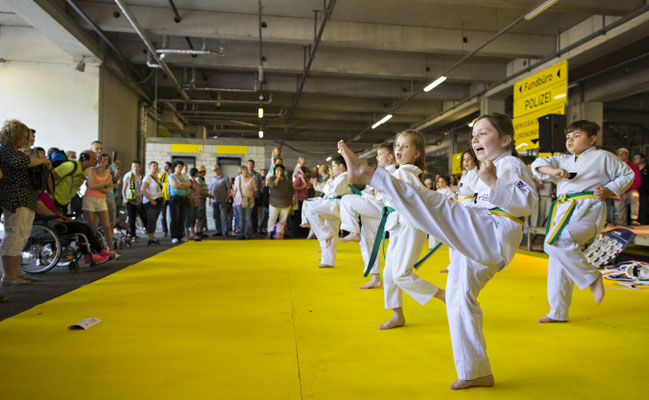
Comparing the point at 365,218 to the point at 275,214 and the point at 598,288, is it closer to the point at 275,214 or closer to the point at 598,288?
the point at 598,288

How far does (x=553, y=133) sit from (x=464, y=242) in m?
4.78

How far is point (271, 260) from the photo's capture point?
571 cm

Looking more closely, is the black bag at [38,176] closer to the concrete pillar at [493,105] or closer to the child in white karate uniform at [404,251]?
Answer: the child in white karate uniform at [404,251]

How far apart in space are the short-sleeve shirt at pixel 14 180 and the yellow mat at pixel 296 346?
102 centimetres

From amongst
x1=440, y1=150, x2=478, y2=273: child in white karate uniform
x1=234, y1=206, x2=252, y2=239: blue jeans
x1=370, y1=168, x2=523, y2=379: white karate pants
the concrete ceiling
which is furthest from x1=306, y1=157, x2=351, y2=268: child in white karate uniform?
the concrete ceiling

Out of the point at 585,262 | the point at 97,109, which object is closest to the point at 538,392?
the point at 585,262

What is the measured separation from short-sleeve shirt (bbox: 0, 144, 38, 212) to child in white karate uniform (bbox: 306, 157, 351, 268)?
9.28 ft

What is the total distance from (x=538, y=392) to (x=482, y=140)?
1098 millimetres

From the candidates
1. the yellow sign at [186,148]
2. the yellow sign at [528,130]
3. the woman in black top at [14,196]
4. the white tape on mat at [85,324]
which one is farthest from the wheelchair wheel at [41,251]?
the yellow sign at [528,130]

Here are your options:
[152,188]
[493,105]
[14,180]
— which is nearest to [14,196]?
[14,180]

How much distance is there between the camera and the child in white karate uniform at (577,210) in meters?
2.79

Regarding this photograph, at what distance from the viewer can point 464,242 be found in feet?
5.22

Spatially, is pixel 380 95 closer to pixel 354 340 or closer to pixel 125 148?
pixel 125 148

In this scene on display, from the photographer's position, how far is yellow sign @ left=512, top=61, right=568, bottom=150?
806cm
